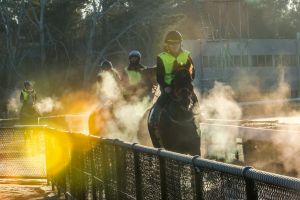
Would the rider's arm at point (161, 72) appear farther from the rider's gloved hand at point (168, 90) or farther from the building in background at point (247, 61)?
the building in background at point (247, 61)

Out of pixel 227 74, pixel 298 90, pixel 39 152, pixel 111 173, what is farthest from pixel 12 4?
pixel 111 173

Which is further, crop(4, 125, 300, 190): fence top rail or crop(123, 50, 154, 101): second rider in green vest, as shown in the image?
crop(123, 50, 154, 101): second rider in green vest

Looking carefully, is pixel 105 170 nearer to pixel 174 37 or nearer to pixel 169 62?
pixel 169 62

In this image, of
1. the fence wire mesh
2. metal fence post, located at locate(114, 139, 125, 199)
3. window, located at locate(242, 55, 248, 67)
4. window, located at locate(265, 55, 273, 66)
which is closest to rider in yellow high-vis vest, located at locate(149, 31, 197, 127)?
the fence wire mesh

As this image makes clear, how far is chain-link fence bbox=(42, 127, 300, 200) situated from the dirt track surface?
1.80 ft

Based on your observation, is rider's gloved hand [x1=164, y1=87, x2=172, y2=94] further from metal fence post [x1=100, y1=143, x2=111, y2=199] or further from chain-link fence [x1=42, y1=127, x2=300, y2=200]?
metal fence post [x1=100, y1=143, x2=111, y2=199]

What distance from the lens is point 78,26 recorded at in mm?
61844

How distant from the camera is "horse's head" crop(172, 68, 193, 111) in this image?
30.8 ft

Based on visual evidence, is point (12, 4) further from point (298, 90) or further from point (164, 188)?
point (164, 188)

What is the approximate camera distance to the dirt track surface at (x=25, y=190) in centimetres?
1254

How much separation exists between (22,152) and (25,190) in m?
2.38

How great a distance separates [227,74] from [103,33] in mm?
17958

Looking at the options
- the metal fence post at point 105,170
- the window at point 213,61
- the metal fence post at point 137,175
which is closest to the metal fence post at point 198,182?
the metal fence post at point 137,175

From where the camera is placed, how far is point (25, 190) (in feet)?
44.6
